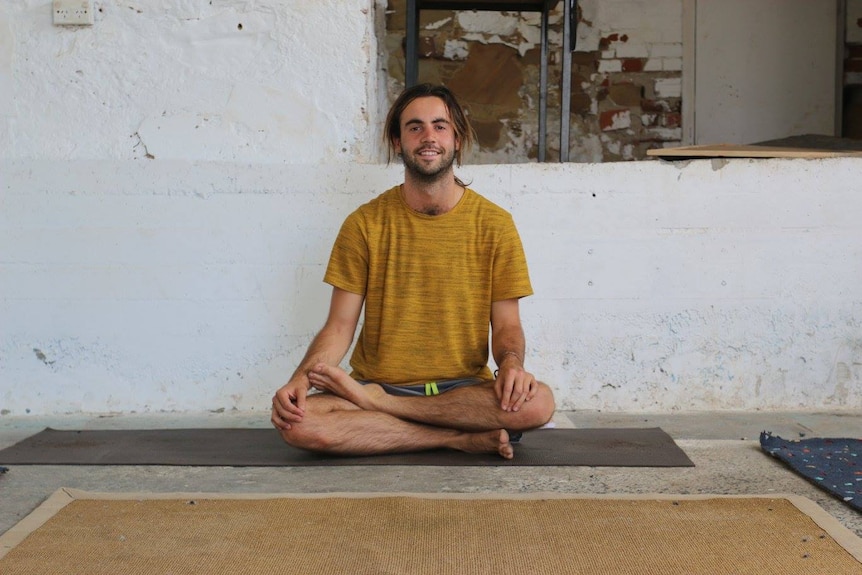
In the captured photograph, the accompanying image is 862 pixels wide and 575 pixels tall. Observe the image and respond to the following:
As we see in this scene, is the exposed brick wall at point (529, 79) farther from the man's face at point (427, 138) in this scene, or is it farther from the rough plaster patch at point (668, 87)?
the man's face at point (427, 138)

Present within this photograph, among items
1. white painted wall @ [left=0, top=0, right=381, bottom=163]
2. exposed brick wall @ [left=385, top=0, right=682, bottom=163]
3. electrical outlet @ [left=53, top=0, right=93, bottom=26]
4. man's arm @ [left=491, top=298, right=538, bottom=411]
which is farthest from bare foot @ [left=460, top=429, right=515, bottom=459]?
exposed brick wall @ [left=385, top=0, right=682, bottom=163]

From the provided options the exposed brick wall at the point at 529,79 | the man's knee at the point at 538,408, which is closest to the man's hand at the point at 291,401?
the man's knee at the point at 538,408

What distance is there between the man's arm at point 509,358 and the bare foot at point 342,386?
0.40m

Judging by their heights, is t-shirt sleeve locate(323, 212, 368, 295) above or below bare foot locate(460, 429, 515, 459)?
above

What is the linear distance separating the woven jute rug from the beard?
105cm

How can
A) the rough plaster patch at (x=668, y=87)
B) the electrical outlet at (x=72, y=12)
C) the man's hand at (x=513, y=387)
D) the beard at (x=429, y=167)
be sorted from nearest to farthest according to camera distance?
the man's hand at (x=513, y=387) < the beard at (x=429, y=167) < the electrical outlet at (x=72, y=12) < the rough plaster patch at (x=668, y=87)

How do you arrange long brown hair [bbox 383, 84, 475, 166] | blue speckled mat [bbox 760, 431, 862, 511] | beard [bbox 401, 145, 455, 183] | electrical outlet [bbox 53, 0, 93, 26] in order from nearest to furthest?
blue speckled mat [bbox 760, 431, 862, 511] < beard [bbox 401, 145, 455, 183] < long brown hair [bbox 383, 84, 475, 166] < electrical outlet [bbox 53, 0, 93, 26]

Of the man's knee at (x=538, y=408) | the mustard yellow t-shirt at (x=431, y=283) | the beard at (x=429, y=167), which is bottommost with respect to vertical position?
the man's knee at (x=538, y=408)

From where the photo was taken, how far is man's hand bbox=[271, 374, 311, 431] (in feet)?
9.55

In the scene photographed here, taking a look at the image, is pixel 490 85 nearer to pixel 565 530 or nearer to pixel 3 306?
pixel 3 306

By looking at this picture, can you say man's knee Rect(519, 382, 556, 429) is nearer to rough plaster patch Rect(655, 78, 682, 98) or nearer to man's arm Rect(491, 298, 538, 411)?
man's arm Rect(491, 298, 538, 411)

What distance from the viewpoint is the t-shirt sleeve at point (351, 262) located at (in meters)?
3.22

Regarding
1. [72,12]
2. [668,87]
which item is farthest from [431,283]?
[668,87]

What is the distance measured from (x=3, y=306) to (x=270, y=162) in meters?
1.17
